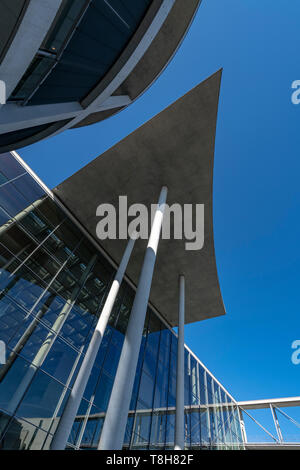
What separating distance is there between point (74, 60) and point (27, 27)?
221 centimetres

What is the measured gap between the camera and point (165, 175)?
1449cm

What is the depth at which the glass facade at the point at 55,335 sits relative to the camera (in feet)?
30.2

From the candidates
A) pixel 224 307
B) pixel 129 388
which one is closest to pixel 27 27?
pixel 129 388

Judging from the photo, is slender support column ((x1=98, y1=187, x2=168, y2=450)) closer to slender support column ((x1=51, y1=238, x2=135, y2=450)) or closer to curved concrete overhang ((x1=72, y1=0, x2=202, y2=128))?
slender support column ((x1=51, y1=238, x2=135, y2=450))

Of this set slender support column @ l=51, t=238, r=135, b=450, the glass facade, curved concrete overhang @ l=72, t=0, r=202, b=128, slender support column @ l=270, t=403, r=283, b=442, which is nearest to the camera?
slender support column @ l=51, t=238, r=135, b=450

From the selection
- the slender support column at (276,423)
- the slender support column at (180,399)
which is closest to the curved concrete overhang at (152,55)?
the slender support column at (180,399)

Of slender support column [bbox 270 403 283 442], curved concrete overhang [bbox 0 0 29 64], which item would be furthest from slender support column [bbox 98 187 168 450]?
slender support column [bbox 270 403 283 442]

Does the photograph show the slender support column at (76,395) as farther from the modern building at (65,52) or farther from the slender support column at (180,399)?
the modern building at (65,52)

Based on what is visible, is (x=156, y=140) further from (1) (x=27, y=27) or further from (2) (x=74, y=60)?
(1) (x=27, y=27)

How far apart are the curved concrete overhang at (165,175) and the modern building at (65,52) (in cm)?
301

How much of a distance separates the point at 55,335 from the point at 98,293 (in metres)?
4.11

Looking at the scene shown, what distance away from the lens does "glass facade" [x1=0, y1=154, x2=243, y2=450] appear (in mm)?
9203

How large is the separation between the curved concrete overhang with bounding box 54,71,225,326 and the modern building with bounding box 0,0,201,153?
301 cm
